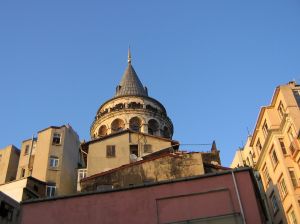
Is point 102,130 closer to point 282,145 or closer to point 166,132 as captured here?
point 166,132

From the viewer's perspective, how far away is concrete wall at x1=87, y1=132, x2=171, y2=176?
4066cm

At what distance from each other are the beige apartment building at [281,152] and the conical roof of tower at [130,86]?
27.3 meters

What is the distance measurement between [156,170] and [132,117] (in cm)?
3137

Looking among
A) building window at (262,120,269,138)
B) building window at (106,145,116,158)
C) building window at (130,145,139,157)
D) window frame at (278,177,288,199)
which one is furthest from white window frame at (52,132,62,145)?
window frame at (278,177,288,199)

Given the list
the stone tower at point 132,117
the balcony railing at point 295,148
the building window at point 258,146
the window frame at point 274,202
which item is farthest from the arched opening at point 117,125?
the balcony railing at point 295,148

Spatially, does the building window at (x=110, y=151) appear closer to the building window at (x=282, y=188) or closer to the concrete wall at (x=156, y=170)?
the concrete wall at (x=156, y=170)

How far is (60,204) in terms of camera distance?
895 inches

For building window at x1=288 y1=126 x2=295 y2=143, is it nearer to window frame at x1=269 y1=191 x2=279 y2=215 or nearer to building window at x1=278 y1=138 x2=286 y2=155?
building window at x1=278 y1=138 x2=286 y2=155

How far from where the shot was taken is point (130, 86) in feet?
244

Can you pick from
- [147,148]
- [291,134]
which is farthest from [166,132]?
[291,134]

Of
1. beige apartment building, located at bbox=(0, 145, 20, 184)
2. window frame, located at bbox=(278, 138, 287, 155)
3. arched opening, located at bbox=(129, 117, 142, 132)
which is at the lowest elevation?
window frame, located at bbox=(278, 138, 287, 155)

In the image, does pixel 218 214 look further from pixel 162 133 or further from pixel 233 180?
pixel 162 133

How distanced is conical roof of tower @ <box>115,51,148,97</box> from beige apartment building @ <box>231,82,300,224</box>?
2734 centimetres

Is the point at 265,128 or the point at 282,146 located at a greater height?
the point at 265,128
